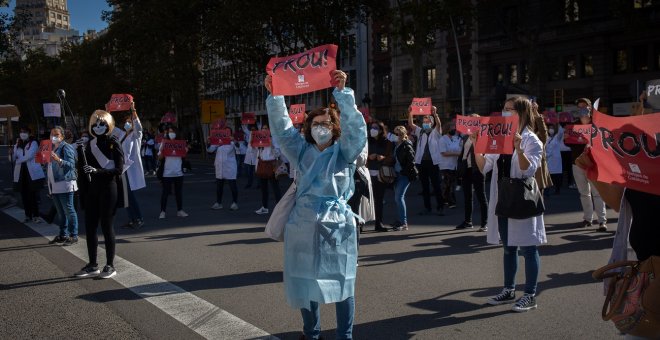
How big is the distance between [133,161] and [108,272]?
11.1 ft

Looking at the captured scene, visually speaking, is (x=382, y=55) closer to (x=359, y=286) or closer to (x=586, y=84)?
Result: (x=586, y=84)

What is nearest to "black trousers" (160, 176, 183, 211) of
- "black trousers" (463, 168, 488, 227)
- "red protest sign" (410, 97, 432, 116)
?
"red protest sign" (410, 97, 432, 116)

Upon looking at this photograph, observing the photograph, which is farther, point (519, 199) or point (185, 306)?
point (185, 306)

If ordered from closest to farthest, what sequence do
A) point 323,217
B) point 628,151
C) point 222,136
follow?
1. point 628,151
2. point 323,217
3. point 222,136

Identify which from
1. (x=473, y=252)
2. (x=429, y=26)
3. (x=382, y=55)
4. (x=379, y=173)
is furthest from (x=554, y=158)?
(x=382, y=55)

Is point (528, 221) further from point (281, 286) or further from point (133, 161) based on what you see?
point (133, 161)

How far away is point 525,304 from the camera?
581 cm

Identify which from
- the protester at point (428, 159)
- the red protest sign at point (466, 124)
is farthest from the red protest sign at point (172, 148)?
the red protest sign at point (466, 124)

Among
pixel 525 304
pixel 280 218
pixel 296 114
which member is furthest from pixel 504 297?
pixel 296 114

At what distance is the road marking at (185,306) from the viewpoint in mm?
5324

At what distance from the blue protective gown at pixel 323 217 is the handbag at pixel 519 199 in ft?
→ 6.48

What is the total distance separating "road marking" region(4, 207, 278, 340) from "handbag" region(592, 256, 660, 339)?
2716 millimetres

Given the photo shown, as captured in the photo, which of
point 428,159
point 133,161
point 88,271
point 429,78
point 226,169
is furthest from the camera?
point 429,78

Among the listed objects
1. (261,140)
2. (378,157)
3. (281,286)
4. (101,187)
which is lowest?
(281,286)
